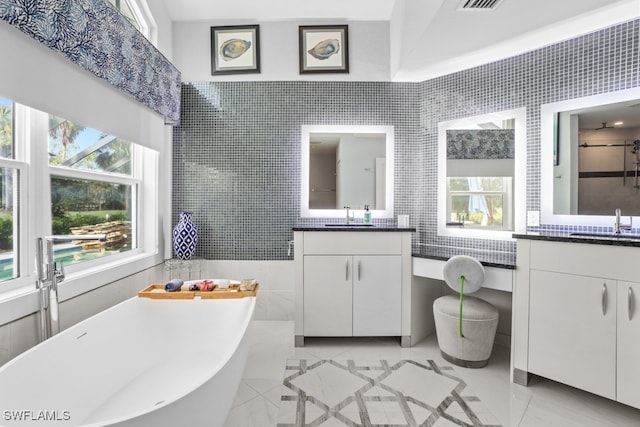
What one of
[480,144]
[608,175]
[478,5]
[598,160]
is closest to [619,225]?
[608,175]

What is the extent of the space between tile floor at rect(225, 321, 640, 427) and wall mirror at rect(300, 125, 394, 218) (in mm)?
1235

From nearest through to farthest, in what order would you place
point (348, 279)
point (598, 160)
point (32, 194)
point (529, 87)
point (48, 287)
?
1. point (48, 287)
2. point (32, 194)
3. point (598, 160)
4. point (529, 87)
5. point (348, 279)

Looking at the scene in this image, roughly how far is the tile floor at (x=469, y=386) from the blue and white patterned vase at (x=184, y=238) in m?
0.99

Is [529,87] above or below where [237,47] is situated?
below

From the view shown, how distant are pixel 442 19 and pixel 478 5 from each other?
23 centimetres

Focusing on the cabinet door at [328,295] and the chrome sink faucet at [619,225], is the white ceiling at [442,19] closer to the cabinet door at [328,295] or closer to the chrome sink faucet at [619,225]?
the chrome sink faucet at [619,225]

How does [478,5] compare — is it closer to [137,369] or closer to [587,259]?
[587,259]

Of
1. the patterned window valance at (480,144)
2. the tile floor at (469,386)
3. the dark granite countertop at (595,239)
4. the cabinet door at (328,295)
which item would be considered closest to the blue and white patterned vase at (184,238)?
the tile floor at (469,386)

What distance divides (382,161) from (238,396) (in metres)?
2.35

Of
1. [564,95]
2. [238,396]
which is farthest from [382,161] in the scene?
[238,396]

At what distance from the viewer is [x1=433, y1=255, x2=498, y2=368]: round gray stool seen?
7.17 ft

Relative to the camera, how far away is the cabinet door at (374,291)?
8.59 ft

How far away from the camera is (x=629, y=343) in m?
1.69

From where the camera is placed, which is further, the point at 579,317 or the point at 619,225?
the point at 619,225
